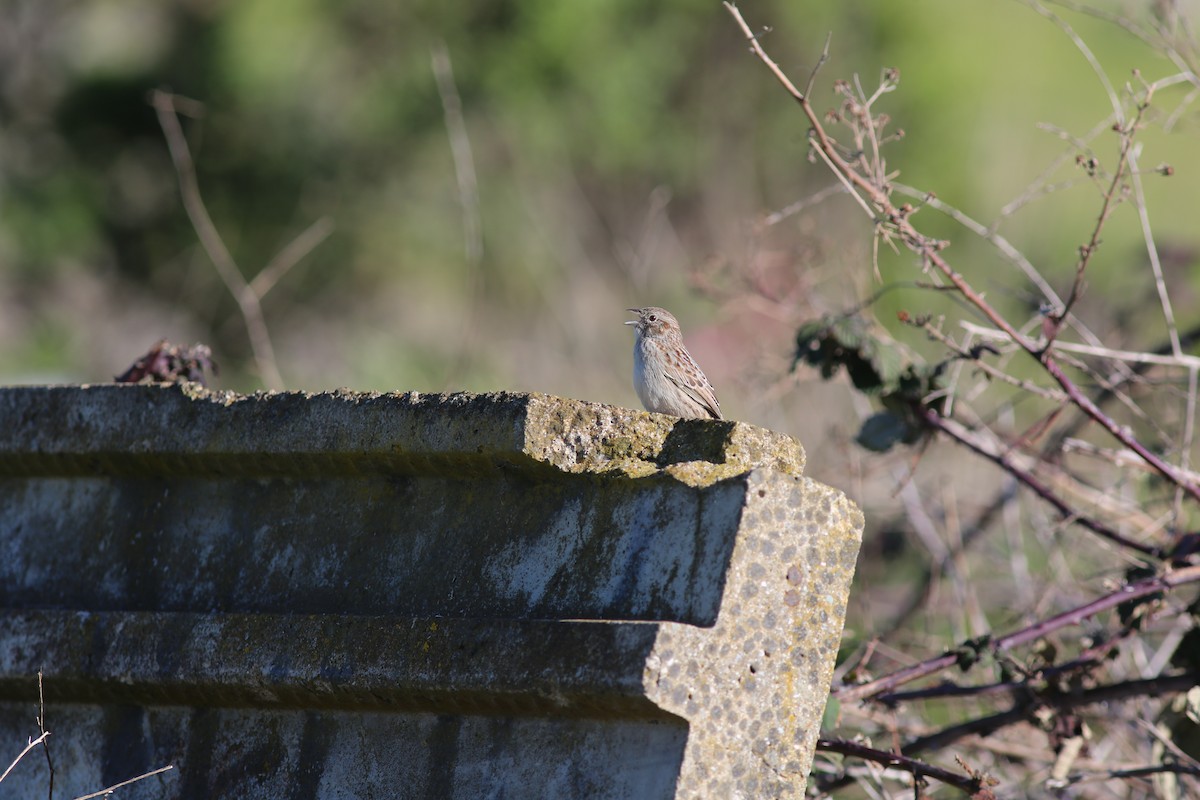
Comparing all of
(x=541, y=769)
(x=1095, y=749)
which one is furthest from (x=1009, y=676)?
(x=541, y=769)

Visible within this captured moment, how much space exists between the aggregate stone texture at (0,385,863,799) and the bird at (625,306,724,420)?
2.74m

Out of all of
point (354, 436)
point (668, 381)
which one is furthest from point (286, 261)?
point (354, 436)

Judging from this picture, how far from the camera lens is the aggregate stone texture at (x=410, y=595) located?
233 cm

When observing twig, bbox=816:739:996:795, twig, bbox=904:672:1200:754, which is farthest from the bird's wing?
twig, bbox=816:739:996:795

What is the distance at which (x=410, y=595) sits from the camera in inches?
108

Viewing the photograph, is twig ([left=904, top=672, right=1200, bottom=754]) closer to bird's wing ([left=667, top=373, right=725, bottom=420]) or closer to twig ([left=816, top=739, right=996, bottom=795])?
twig ([left=816, top=739, right=996, bottom=795])

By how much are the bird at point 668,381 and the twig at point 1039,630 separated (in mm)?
1925

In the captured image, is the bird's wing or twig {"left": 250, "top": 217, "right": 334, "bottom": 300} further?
the bird's wing

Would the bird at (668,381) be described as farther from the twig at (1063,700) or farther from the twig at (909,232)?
the twig at (909,232)

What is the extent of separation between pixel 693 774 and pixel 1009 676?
1894 mm

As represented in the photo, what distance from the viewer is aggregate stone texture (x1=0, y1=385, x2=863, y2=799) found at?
2334 millimetres

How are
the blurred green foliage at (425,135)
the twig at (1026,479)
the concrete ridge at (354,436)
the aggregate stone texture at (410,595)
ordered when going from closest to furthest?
the aggregate stone texture at (410,595)
the concrete ridge at (354,436)
the twig at (1026,479)
the blurred green foliage at (425,135)

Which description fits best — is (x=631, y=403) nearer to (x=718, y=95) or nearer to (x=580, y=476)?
(x=580, y=476)

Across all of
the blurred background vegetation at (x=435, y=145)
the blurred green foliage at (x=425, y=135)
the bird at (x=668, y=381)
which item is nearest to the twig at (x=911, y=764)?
the bird at (x=668, y=381)
